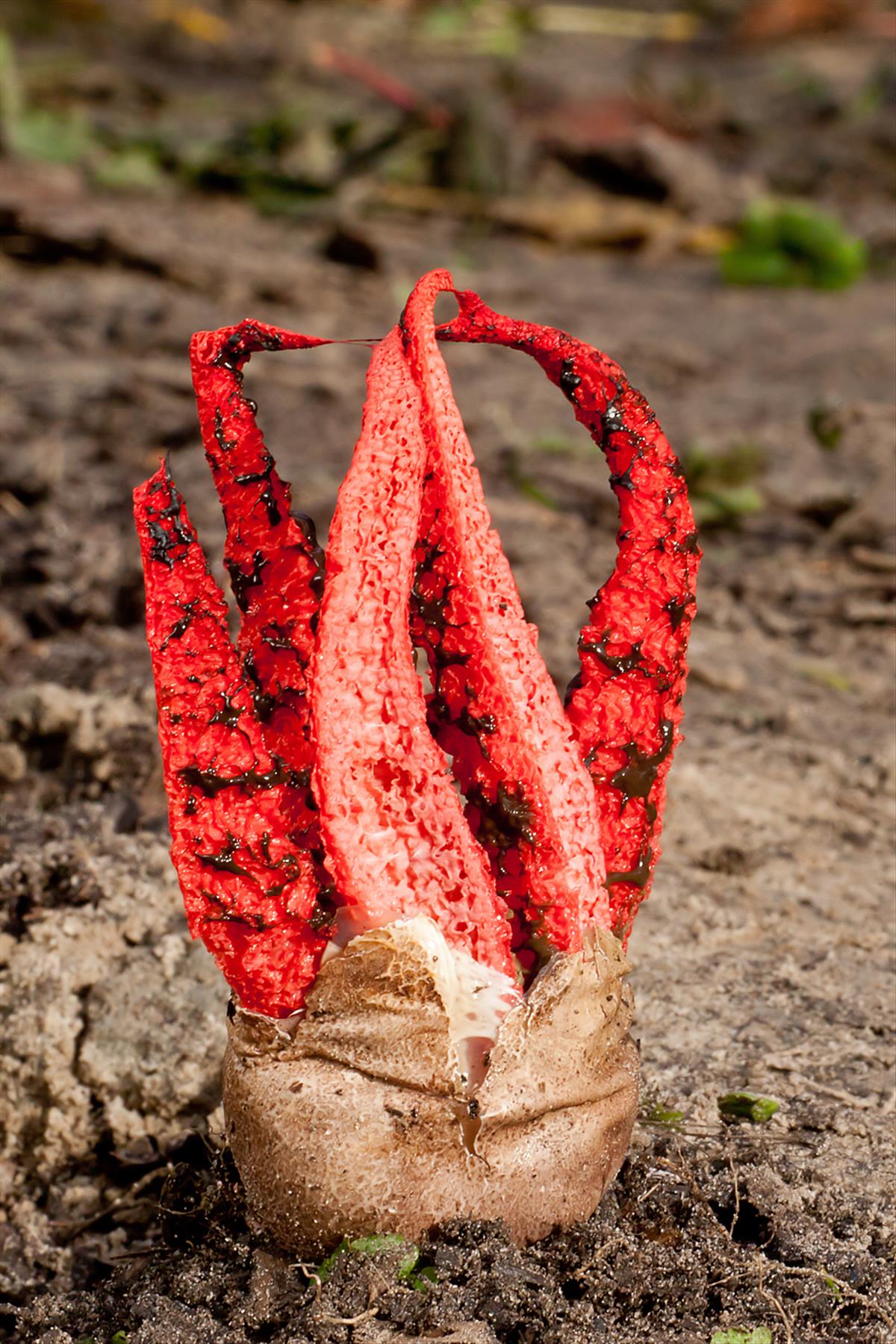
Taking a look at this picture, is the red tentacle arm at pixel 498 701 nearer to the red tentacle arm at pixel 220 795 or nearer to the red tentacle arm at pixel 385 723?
the red tentacle arm at pixel 385 723

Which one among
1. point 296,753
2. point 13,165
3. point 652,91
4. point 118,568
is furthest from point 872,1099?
point 652,91

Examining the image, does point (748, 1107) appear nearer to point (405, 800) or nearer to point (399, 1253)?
point (399, 1253)

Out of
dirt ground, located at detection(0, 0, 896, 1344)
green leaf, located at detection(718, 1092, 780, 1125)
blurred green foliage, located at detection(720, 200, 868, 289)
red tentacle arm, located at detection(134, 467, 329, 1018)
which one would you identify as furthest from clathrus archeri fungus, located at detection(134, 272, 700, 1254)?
blurred green foliage, located at detection(720, 200, 868, 289)

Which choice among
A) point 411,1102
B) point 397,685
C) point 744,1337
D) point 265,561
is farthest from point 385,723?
point 744,1337

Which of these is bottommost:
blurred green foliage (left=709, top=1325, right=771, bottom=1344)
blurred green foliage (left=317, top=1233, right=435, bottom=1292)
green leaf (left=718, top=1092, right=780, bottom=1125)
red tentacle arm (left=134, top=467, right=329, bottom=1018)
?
blurred green foliage (left=709, top=1325, right=771, bottom=1344)

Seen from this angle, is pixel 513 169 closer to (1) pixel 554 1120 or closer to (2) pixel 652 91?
(2) pixel 652 91

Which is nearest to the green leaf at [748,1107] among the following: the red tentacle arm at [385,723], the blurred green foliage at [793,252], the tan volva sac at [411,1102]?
the tan volva sac at [411,1102]

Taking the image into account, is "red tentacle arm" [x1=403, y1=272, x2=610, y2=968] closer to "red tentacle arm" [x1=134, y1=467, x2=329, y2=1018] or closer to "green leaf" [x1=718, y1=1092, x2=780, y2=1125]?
"red tentacle arm" [x1=134, y1=467, x2=329, y2=1018]
